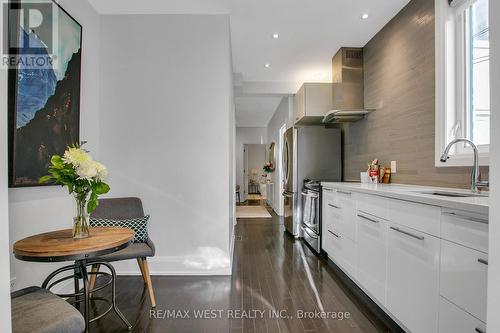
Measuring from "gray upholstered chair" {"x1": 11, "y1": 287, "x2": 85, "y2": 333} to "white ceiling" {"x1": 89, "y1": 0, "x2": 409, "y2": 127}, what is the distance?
257cm

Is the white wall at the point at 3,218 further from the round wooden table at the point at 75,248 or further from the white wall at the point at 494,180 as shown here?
the white wall at the point at 494,180

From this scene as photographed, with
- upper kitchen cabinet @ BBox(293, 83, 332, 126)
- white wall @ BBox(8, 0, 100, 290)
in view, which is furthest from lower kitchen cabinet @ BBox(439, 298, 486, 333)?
upper kitchen cabinet @ BBox(293, 83, 332, 126)

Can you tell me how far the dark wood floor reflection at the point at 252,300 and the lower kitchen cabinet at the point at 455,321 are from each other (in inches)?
22.8

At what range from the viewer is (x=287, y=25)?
3154mm

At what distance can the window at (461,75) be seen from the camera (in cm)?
206

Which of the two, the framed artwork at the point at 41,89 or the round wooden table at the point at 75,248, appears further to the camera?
the framed artwork at the point at 41,89

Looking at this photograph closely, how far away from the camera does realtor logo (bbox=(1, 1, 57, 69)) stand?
168 cm

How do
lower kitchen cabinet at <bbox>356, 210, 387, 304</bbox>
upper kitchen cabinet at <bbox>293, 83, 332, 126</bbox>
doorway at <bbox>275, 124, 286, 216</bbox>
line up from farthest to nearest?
doorway at <bbox>275, 124, 286, 216</bbox>
upper kitchen cabinet at <bbox>293, 83, 332, 126</bbox>
lower kitchen cabinet at <bbox>356, 210, 387, 304</bbox>

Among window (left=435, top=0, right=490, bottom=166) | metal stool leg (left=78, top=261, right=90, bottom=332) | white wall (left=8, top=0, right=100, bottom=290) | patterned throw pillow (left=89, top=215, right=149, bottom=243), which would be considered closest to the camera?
metal stool leg (left=78, top=261, right=90, bottom=332)

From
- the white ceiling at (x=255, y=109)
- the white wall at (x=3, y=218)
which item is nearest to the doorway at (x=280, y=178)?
the white ceiling at (x=255, y=109)

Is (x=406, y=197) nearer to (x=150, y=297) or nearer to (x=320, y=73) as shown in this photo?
(x=150, y=297)

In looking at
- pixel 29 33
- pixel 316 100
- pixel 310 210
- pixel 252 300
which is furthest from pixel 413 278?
pixel 316 100

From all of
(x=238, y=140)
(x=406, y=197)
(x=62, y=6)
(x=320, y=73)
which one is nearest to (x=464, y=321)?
(x=406, y=197)

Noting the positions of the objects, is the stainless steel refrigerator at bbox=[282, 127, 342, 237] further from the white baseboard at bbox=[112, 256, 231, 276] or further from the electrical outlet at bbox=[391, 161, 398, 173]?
the white baseboard at bbox=[112, 256, 231, 276]
